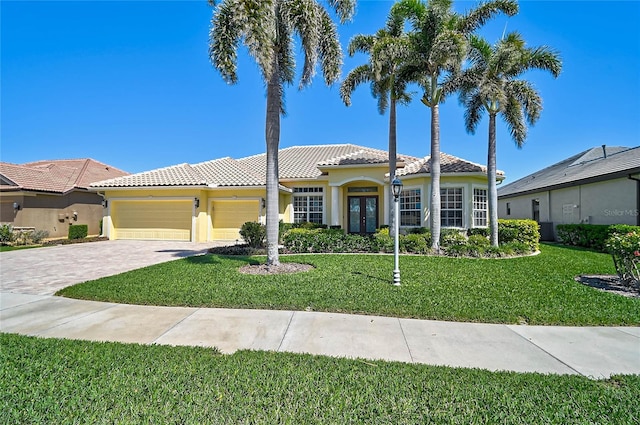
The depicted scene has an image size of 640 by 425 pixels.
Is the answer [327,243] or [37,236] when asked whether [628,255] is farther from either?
[37,236]

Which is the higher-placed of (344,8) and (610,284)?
(344,8)

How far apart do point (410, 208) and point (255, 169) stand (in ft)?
36.1

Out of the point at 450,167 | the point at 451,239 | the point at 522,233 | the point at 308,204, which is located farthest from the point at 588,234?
the point at 308,204

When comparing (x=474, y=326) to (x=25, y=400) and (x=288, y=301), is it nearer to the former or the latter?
(x=288, y=301)

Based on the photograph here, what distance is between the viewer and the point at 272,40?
739cm

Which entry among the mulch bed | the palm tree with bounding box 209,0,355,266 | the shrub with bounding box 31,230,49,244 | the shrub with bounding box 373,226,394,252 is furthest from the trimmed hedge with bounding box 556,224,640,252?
the shrub with bounding box 31,230,49,244

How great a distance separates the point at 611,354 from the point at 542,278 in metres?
4.31

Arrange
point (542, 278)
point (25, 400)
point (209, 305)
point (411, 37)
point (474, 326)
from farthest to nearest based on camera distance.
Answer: point (411, 37) < point (542, 278) < point (209, 305) < point (474, 326) < point (25, 400)

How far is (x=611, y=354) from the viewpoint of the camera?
12.0 feet

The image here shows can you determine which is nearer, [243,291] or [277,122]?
[243,291]

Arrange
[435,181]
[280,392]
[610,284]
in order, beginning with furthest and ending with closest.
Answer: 1. [435,181]
2. [610,284]
3. [280,392]

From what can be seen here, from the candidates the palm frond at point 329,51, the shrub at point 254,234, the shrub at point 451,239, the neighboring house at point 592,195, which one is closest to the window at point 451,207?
the shrub at point 451,239

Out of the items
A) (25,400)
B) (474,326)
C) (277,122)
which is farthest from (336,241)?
(25,400)

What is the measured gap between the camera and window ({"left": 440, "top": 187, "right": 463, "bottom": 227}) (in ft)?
48.3
